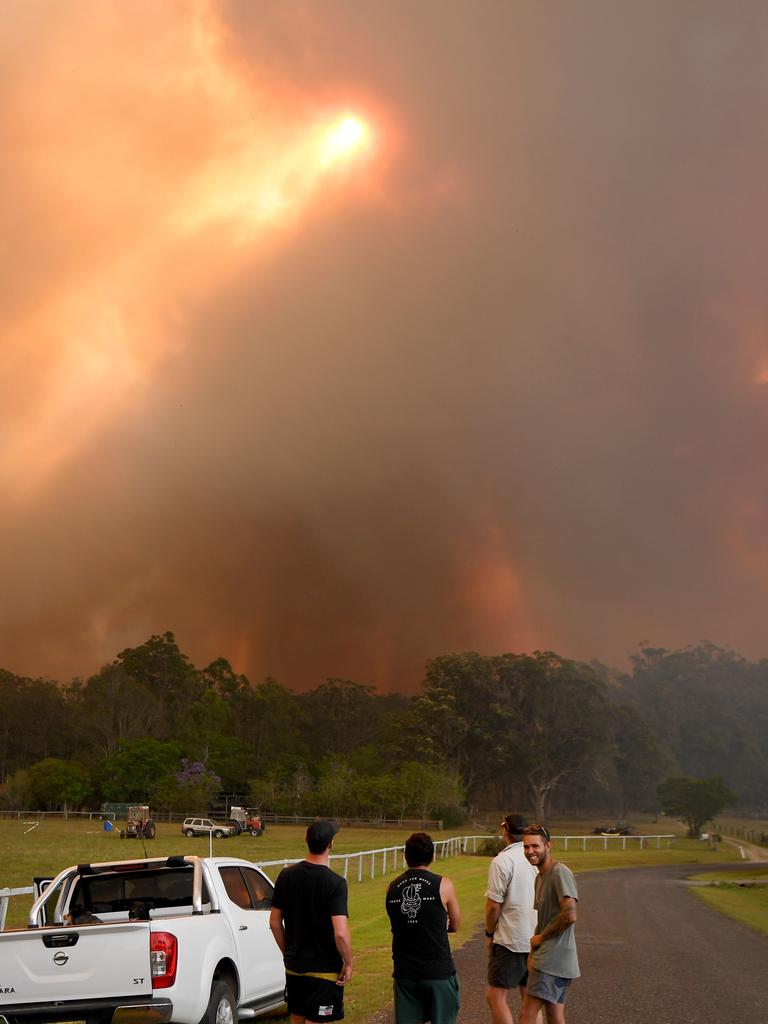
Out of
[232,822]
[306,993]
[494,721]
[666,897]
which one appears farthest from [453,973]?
[494,721]

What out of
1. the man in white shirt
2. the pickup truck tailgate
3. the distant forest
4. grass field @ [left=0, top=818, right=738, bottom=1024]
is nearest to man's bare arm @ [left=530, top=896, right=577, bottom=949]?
the man in white shirt

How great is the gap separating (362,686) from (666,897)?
13537 cm

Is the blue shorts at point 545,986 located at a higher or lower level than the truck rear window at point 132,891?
lower

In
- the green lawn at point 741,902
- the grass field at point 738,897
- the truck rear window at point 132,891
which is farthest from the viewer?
the grass field at point 738,897

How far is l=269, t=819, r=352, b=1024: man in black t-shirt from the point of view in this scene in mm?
7340

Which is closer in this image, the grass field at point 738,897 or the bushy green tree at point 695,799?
the grass field at point 738,897

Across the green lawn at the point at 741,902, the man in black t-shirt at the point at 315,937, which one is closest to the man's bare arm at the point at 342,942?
the man in black t-shirt at the point at 315,937

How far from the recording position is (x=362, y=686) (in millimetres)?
166500

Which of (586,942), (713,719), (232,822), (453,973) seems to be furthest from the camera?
(713,719)

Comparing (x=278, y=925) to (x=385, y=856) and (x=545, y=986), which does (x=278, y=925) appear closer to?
(x=545, y=986)

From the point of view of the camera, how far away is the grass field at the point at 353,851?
664 inches

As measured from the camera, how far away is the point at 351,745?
156 meters

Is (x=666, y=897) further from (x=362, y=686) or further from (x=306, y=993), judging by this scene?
(x=362, y=686)

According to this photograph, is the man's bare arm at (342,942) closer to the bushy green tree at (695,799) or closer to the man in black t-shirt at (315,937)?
the man in black t-shirt at (315,937)
